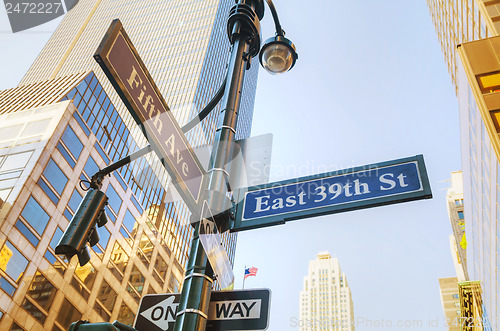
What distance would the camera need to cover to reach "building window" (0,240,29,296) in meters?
29.8

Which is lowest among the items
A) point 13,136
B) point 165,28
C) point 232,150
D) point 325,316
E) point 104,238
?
point 232,150

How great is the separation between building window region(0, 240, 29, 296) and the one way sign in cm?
3101

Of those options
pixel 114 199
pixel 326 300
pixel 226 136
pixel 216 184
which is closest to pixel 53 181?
pixel 114 199

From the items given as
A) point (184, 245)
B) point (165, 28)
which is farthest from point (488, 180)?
point (165, 28)

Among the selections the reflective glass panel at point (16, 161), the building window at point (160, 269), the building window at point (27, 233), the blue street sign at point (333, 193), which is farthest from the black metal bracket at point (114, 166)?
the building window at point (160, 269)

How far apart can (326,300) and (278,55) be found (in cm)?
16102

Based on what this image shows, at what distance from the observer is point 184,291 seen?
3.08m

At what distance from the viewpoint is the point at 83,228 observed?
3.54 m

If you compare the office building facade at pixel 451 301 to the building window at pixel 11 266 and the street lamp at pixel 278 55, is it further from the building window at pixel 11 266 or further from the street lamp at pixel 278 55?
the street lamp at pixel 278 55

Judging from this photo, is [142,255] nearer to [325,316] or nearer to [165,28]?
[165,28]

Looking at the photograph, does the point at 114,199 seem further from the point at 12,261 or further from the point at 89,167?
the point at 12,261

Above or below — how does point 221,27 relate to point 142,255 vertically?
above

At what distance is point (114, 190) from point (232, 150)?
4176cm

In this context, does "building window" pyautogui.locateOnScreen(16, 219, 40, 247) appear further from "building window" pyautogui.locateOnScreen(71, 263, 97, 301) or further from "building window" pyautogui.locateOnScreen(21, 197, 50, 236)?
"building window" pyautogui.locateOnScreen(71, 263, 97, 301)
